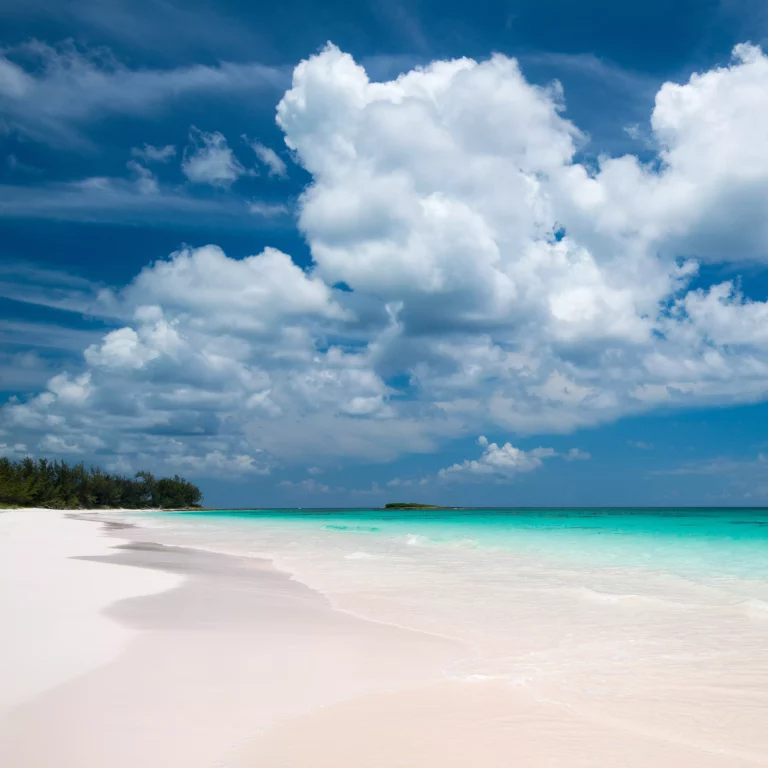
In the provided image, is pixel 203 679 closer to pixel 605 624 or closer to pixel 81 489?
pixel 605 624

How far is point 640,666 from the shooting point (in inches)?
301

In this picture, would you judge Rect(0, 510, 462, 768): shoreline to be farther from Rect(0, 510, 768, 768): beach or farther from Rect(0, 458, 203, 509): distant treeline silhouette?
Rect(0, 458, 203, 509): distant treeline silhouette

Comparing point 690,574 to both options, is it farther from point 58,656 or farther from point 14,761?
point 14,761

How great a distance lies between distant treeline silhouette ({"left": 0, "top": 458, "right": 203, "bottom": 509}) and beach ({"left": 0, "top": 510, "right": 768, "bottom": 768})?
77225 millimetres

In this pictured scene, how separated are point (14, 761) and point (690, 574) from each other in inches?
727

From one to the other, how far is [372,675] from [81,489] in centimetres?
12437

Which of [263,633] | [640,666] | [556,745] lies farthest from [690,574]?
[556,745]

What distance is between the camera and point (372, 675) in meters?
6.88

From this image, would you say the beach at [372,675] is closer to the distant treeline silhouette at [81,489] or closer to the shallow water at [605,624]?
the shallow water at [605,624]

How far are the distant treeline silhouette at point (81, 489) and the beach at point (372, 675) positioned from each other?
3040 inches

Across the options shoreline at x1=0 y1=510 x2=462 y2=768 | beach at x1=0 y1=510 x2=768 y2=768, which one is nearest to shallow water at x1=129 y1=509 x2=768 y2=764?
beach at x1=0 y1=510 x2=768 y2=768

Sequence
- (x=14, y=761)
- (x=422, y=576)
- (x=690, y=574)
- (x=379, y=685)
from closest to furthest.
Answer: (x=14, y=761) → (x=379, y=685) → (x=422, y=576) → (x=690, y=574)

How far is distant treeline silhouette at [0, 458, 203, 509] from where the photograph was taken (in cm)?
8094

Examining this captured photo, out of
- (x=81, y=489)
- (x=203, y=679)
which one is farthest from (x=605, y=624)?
(x=81, y=489)
